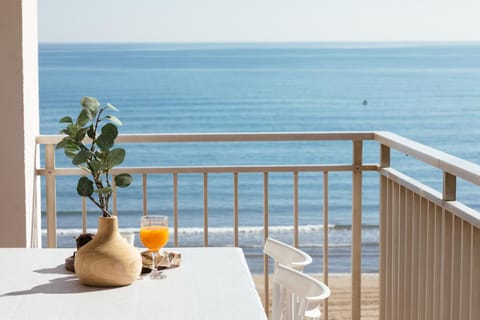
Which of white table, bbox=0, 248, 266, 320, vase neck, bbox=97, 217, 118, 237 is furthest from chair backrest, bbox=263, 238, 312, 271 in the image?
vase neck, bbox=97, 217, 118, 237

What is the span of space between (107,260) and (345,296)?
8.42m

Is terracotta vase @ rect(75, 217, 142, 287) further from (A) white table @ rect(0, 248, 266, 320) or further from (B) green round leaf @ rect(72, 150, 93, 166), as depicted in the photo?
(B) green round leaf @ rect(72, 150, 93, 166)

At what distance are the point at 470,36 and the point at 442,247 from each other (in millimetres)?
31844

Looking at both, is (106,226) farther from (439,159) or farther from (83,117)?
(439,159)

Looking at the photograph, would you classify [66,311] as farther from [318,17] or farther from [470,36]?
[470,36]

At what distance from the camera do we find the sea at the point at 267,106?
60.6 feet

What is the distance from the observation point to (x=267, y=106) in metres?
29.4

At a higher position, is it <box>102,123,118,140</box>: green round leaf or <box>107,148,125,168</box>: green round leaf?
<box>102,123,118,140</box>: green round leaf

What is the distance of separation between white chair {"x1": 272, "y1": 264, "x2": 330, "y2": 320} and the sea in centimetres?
1315

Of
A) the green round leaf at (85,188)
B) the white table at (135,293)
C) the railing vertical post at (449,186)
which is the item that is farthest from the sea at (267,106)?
the green round leaf at (85,188)

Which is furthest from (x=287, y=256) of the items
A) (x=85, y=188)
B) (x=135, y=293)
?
(x=85, y=188)

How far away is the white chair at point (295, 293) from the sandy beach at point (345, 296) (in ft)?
18.5

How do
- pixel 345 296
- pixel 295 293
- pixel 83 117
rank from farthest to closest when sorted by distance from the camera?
pixel 345 296 → pixel 83 117 → pixel 295 293

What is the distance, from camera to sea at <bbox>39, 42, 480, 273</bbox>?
60.6 ft
